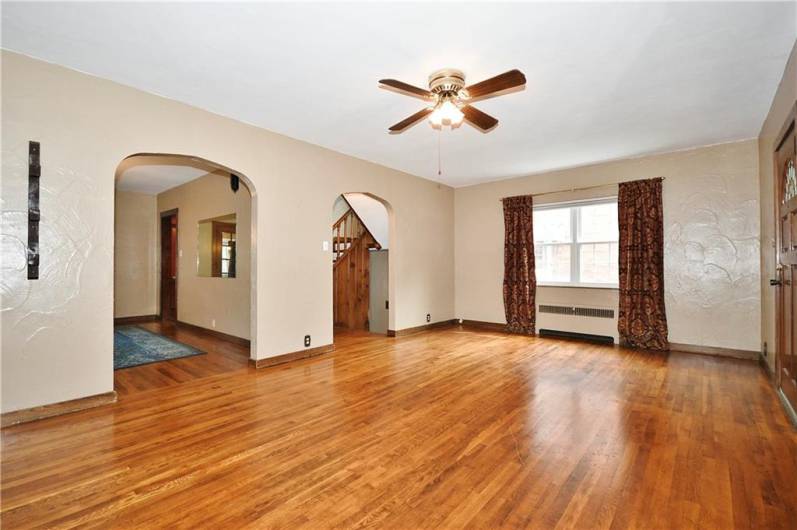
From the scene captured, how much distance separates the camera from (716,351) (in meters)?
4.77

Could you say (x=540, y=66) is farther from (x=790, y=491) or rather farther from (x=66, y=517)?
(x=66, y=517)

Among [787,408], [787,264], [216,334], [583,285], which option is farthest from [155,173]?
[787,408]

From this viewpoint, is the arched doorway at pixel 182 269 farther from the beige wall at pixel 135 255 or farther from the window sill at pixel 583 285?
the window sill at pixel 583 285

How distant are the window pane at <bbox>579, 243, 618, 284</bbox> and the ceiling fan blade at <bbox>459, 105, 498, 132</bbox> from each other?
3567 mm

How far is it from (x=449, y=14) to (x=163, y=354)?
16.4 ft

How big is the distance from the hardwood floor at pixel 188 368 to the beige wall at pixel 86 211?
0.41m

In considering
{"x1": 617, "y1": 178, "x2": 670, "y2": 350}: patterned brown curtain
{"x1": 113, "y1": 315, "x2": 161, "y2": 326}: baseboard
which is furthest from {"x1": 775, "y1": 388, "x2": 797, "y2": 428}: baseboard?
{"x1": 113, "y1": 315, "x2": 161, "y2": 326}: baseboard

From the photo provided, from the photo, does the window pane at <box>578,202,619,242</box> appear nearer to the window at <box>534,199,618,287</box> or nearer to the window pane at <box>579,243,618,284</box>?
the window at <box>534,199,618,287</box>

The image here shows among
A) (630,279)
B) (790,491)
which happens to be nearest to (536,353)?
(630,279)

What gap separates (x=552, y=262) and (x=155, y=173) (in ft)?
22.8

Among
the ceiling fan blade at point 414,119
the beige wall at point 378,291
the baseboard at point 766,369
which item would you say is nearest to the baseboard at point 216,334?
the beige wall at point 378,291

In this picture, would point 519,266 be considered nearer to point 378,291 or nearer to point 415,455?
point 378,291

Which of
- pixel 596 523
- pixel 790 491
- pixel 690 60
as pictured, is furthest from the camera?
pixel 690 60

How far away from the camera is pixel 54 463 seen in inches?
84.8
